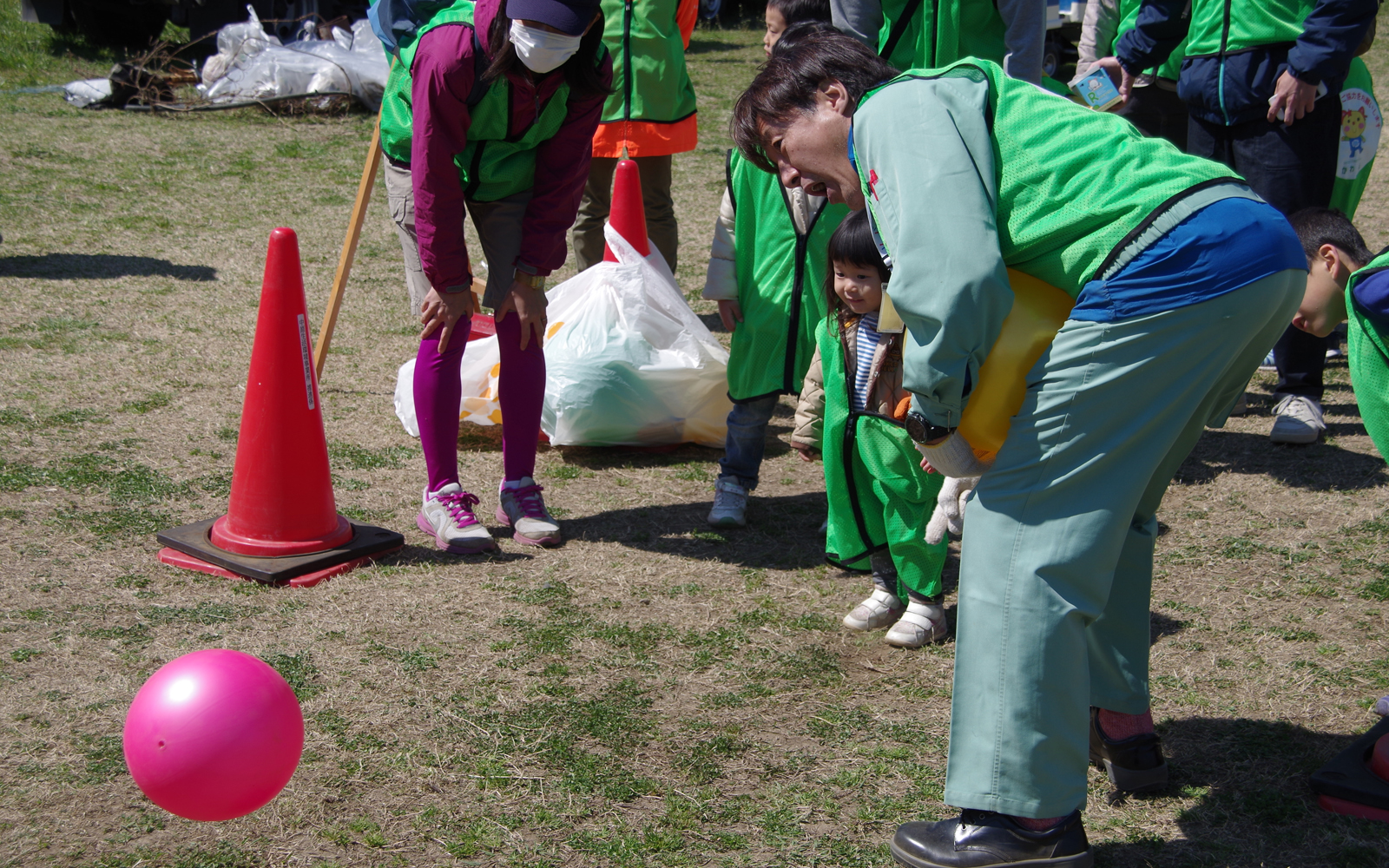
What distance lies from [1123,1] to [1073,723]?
5063mm

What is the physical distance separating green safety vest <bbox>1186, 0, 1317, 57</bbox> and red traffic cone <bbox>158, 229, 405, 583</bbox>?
136 inches

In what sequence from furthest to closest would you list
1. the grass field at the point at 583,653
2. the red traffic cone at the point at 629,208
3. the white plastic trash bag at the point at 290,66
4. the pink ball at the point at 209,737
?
the white plastic trash bag at the point at 290,66, the red traffic cone at the point at 629,208, the grass field at the point at 583,653, the pink ball at the point at 209,737

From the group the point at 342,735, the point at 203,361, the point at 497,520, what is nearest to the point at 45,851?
the point at 342,735

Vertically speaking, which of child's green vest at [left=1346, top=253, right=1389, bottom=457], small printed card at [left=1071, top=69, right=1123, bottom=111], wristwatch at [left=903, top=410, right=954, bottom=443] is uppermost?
small printed card at [left=1071, top=69, right=1123, bottom=111]

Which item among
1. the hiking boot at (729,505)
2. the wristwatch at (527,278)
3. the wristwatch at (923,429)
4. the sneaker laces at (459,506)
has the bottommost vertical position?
the hiking boot at (729,505)

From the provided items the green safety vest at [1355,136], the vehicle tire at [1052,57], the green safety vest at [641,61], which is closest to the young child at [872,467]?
the green safety vest at [641,61]

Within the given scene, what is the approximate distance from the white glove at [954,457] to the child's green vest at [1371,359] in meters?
0.76

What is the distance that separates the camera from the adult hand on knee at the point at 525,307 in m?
3.67

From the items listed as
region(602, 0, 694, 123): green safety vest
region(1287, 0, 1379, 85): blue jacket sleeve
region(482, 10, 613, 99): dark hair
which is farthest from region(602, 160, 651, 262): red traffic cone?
region(1287, 0, 1379, 85): blue jacket sleeve

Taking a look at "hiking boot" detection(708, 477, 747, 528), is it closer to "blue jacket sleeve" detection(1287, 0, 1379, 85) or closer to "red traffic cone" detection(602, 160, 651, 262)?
"red traffic cone" detection(602, 160, 651, 262)

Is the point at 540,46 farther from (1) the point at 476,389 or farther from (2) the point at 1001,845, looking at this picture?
(2) the point at 1001,845

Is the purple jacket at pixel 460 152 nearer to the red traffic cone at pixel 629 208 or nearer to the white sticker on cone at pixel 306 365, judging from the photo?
the white sticker on cone at pixel 306 365

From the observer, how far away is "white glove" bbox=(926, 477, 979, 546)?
3025 mm

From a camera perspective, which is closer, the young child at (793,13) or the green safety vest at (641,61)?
the young child at (793,13)
